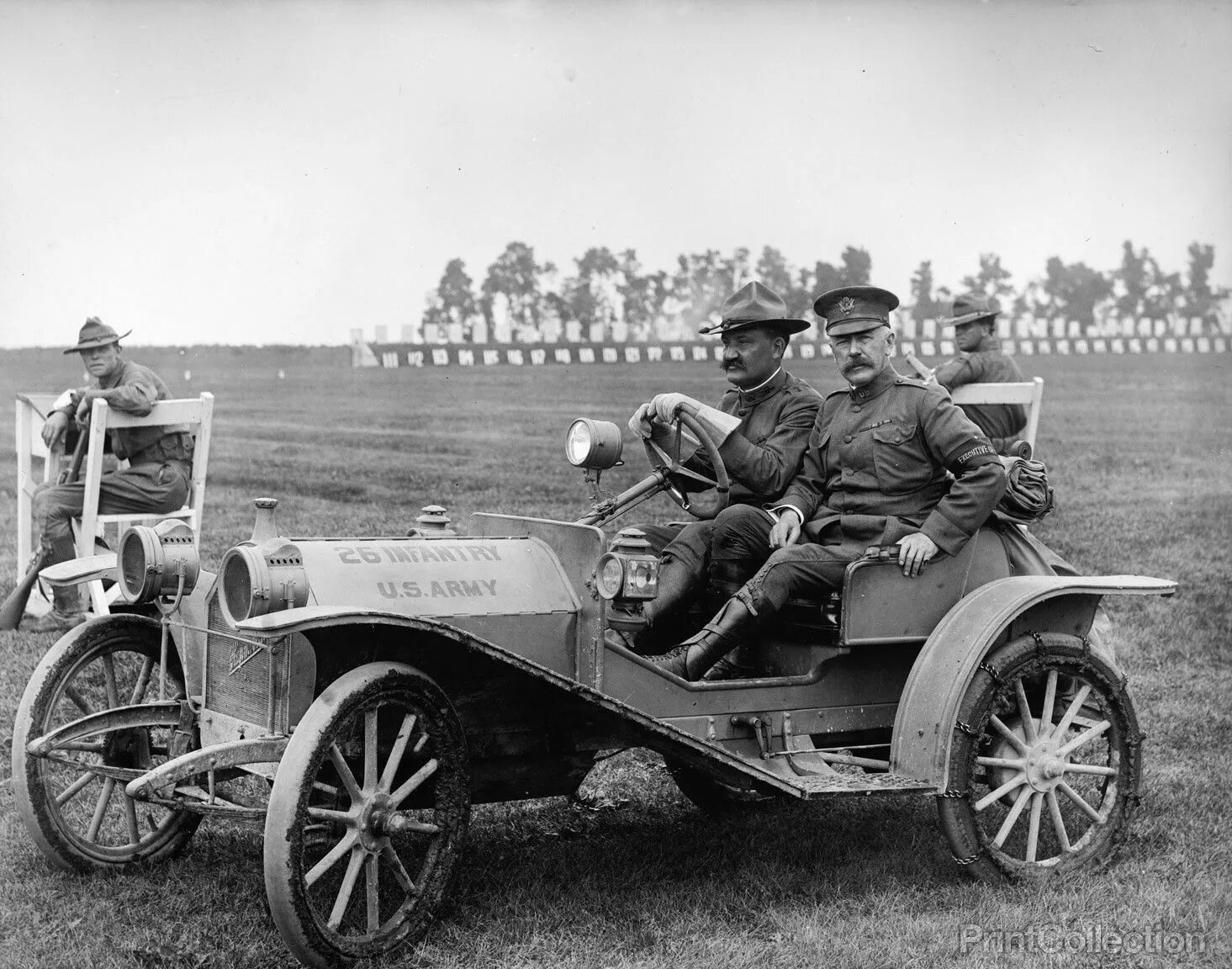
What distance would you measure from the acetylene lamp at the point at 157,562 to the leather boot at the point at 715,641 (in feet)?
5.51

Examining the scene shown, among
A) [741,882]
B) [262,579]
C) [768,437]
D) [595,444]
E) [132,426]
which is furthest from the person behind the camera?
[132,426]

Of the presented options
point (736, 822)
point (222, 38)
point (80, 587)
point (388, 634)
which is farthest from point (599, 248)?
point (388, 634)

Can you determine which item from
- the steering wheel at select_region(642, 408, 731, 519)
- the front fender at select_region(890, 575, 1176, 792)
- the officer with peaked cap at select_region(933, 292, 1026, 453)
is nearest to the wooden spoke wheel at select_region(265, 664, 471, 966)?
the steering wheel at select_region(642, 408, 731, 519)

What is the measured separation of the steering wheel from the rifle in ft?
15.1

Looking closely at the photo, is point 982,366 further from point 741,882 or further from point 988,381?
point 741,882

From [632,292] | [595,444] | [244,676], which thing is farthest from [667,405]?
[632,292]

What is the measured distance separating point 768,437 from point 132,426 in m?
5.11

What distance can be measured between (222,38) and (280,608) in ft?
20.7

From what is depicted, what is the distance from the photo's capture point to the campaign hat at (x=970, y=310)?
9320 millimetres

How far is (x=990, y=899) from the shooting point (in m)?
4.62

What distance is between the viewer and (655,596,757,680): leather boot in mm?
4730

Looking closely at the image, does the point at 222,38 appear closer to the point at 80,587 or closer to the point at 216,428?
the point at 80,587

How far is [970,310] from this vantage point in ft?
30.8

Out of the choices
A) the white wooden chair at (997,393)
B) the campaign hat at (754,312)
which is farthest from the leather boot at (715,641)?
the white wooden chair at (997,393)
